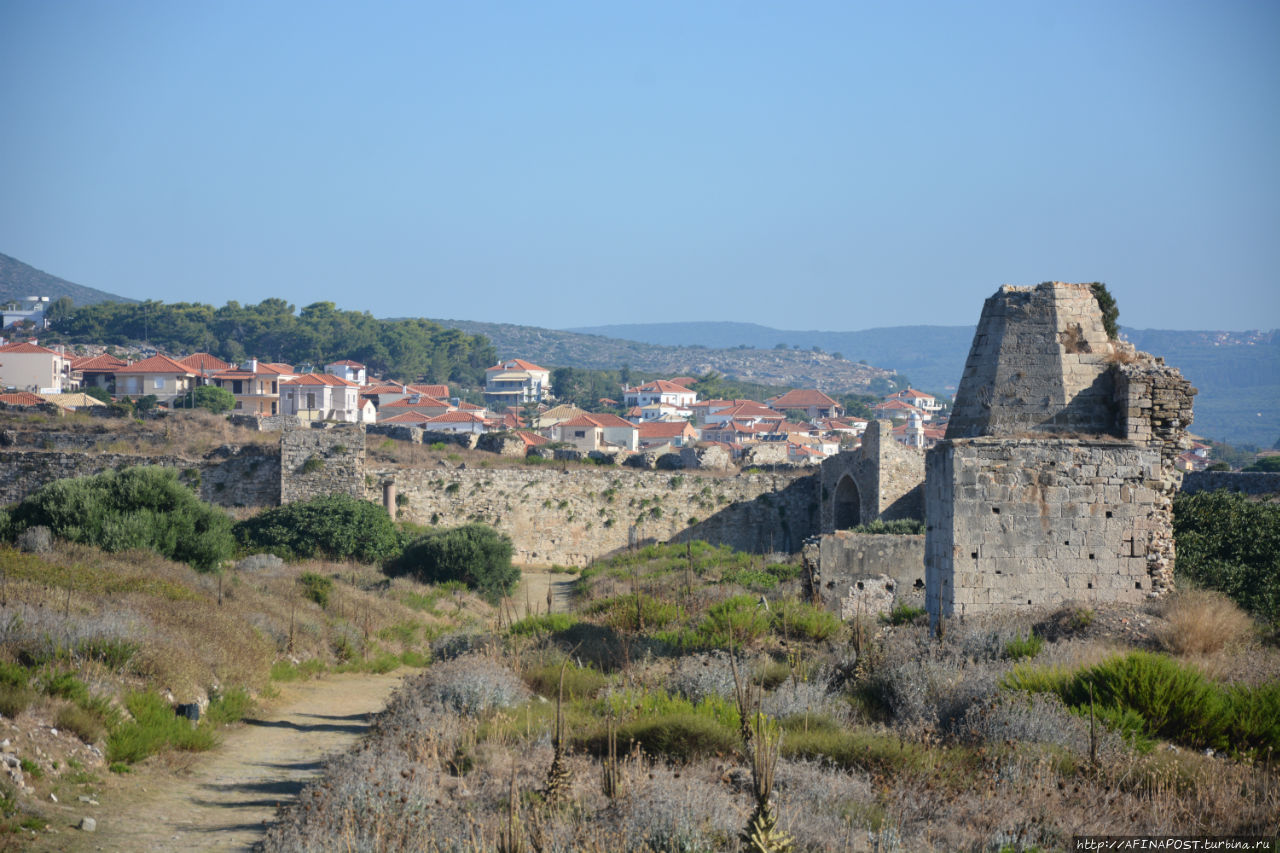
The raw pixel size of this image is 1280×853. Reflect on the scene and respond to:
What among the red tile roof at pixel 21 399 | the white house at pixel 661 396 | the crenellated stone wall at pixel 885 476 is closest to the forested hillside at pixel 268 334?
the white house at pixel 661 396

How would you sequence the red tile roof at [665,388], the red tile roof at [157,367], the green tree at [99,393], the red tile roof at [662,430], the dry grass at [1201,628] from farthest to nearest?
the red tile roof at [665,388], the red tile roof at [662,430], the red tile roof at [157,367], the green tree at [99,393], the dry grass at [1201,628]

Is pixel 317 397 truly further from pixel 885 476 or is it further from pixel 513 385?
pixel 513 385

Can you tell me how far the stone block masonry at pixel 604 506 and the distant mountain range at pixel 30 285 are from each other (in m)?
172

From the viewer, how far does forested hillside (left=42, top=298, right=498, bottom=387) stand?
315 ft

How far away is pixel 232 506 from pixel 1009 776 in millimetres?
21674

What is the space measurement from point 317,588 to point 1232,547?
12.9 metres

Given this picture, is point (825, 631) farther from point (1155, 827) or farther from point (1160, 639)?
point (1155, 827)

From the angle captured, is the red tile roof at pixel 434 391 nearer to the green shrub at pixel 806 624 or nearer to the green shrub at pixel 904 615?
the green shrub at pixel 806 624

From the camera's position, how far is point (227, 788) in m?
7.86

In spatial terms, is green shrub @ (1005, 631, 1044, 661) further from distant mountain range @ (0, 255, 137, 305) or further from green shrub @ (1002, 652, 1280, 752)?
distant mountain range @ (0, 255, 137, 305)

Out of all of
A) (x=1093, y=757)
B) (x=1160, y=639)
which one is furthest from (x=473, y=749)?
(x=1160, y=639)

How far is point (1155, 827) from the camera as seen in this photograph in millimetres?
5422

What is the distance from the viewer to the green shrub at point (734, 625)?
10.0 metres

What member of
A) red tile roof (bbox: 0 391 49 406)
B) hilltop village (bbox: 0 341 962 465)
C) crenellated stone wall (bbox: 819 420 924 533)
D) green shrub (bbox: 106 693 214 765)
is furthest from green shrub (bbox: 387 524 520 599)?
red tile roof (bbox: 0 391 49 406)
